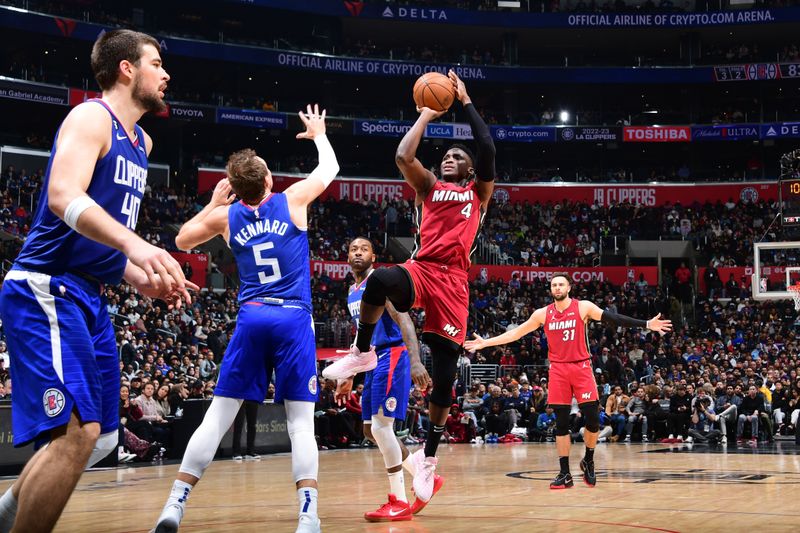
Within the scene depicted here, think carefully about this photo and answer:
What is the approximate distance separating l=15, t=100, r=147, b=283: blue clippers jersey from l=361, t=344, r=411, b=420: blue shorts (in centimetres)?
393

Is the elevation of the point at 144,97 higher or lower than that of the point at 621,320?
higher

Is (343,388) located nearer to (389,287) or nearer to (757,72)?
(389,287)

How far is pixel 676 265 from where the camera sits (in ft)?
121

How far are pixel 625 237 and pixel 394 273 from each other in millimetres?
32128

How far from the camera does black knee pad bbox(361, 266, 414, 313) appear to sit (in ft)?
21.6

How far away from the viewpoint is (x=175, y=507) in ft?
16.8

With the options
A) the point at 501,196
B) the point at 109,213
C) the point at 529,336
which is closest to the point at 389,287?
the point at 109,213

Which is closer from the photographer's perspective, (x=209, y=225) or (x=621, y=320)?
(x=209, y=225)

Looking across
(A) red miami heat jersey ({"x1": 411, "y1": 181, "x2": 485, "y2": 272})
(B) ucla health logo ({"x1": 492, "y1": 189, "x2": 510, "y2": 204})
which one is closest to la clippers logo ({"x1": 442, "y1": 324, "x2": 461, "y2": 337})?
(A) red miami heat jersey ({"x1": 411, "y1": 181, "x2": 485, "y2": 272})

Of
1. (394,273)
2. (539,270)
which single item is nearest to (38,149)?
(539,270)

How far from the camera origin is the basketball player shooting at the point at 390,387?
23.3 ft

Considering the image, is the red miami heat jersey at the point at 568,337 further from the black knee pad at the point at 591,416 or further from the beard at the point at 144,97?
the beard at the point at 144,97

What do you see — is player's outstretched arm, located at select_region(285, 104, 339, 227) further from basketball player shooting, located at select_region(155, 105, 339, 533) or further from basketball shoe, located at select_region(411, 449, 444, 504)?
basketball shoe, located at select_region(411, 449, 444, 504)

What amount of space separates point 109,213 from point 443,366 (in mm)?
3427
